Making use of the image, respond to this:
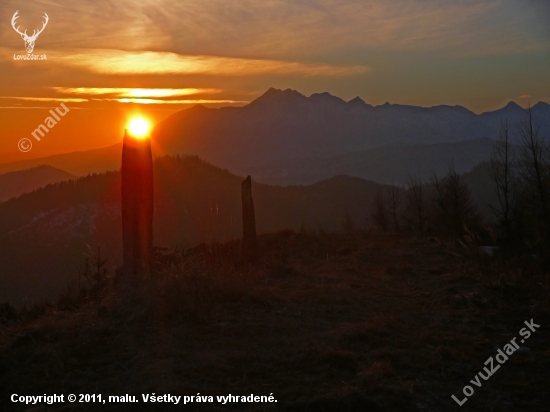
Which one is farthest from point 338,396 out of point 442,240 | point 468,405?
point 442,240

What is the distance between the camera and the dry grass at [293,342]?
444cm

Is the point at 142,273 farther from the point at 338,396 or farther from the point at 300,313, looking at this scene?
the point at 338,396

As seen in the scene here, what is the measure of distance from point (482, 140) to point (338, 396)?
153960 mm

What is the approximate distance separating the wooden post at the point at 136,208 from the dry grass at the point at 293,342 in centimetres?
77

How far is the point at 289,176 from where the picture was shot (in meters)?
142

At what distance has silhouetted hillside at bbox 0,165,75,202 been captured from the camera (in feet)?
265

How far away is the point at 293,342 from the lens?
562 cm

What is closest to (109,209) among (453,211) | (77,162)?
(453,211)

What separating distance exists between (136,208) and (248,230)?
12.9 ft

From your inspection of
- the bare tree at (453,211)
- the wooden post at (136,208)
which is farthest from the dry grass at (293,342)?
the bare tree at (453,211)

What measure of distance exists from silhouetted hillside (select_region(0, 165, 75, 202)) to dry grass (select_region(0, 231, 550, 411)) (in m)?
78.6

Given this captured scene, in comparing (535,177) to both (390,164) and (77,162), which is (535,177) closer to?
(77,162)

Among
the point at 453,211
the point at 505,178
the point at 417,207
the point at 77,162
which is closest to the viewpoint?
the point at 505,178

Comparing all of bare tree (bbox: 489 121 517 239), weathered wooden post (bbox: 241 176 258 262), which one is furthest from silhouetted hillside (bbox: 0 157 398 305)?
weathered wooden post (bbox: 241 176 258 262)
